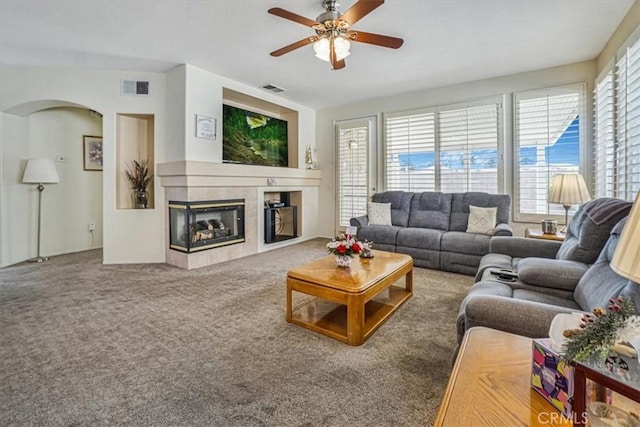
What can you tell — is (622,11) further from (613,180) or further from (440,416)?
(440,416)

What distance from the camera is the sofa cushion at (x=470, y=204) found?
426 centimetres

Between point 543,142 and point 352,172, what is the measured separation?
3.04 m

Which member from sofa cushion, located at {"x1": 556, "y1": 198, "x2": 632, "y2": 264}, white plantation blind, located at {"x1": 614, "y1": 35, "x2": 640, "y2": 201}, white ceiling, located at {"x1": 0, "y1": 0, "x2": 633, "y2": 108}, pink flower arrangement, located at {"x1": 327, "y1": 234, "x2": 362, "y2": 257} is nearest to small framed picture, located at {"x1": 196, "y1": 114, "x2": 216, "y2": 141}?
white ceiling, located at {"x1": 0, "y1": 0, "x2": 633, "y2": 108}

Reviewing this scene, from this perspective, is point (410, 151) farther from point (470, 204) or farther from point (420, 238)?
point (420, 238)

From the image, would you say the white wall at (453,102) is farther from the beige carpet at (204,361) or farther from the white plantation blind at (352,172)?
the beige carpet at (204,361)

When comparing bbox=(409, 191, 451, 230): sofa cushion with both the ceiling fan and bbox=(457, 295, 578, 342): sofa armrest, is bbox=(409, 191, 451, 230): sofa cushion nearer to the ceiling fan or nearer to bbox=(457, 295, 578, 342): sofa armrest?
the ceiling fan

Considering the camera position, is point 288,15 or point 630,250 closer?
point 630,250

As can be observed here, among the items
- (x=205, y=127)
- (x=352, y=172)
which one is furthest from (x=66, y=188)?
(x=352, y=172)

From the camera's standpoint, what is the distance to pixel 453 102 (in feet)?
16.1

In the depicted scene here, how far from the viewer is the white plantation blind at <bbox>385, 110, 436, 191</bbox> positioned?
5.15 metres

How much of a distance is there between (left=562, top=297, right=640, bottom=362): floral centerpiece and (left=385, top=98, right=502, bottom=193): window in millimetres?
4407

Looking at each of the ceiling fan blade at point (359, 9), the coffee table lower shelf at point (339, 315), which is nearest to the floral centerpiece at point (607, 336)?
the coffee table lower shelf at point (339, 315)

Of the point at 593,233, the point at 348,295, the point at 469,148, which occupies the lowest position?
the point at 348,295

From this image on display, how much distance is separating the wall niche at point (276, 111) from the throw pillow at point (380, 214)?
77.3 inches
